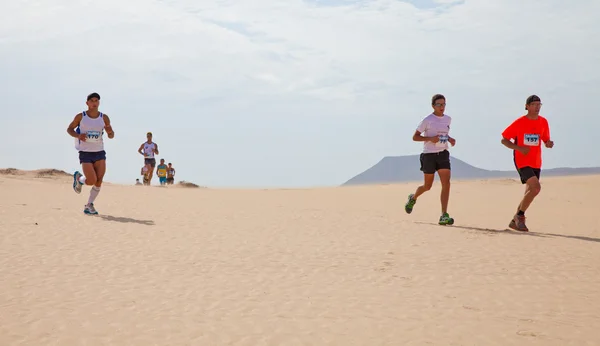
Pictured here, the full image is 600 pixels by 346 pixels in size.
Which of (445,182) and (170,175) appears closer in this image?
(445,182)

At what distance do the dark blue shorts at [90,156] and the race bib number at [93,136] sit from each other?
26 centimetres

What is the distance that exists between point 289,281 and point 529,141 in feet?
19.0

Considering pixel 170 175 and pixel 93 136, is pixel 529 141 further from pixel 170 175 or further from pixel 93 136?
pixel 170 175

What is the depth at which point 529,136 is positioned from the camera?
10617 millimetres

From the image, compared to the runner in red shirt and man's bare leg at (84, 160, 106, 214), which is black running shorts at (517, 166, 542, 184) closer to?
the runner in red shirt

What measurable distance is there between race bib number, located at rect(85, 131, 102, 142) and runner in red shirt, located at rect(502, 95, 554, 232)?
267 inches

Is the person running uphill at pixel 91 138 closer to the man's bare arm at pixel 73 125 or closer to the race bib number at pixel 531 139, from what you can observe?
the man's bare arm at pixel 73 125

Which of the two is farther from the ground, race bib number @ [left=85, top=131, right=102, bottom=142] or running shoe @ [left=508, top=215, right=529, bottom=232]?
race bib number @ [left=85, top=131, right=102, bottom=142]

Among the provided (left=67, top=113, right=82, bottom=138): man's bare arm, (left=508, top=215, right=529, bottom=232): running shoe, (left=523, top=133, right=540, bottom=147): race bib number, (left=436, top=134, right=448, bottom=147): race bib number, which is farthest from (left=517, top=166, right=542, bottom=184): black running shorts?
(left=67, top=113, right=82, bottom=138): man's bare arm

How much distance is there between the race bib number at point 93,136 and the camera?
11641 millimetres

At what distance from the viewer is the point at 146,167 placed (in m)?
24.7

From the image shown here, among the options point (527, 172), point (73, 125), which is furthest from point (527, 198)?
point (73, 125)

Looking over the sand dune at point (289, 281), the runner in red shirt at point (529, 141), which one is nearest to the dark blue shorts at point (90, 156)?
the sand dune at point (289, 281)

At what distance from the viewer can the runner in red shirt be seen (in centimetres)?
1061
